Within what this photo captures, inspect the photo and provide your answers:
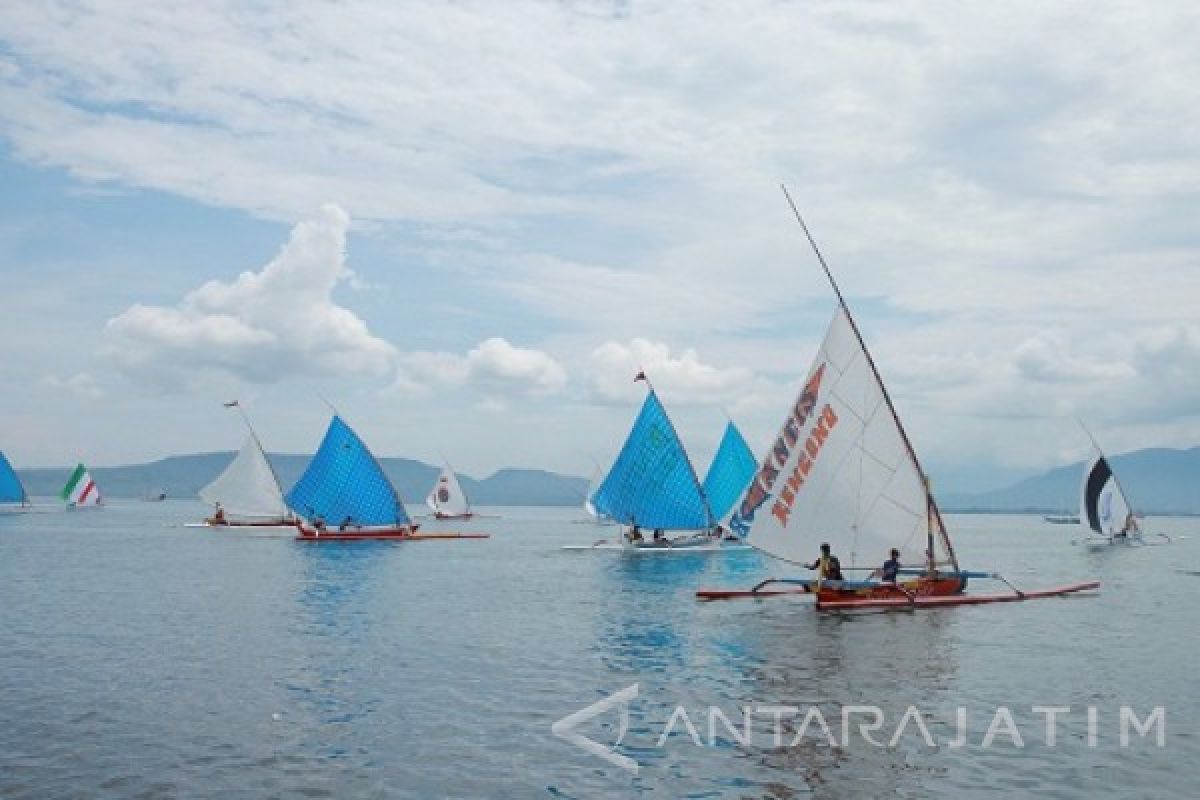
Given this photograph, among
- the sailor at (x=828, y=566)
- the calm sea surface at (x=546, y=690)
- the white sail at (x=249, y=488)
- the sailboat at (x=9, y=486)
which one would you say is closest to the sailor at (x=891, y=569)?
the sailor at (x=828, y=566)

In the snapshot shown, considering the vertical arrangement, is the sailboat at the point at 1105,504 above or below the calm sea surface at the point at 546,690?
above

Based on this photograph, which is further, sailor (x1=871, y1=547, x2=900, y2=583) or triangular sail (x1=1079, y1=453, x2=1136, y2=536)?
triangular sail (x1=1079, y1=453, x2=1136, y2=536)

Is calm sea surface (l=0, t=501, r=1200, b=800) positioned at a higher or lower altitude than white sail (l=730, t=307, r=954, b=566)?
lower

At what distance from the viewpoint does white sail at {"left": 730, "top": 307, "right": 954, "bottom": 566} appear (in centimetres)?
4125

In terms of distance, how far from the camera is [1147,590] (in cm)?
6153

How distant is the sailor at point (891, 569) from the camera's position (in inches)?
1635

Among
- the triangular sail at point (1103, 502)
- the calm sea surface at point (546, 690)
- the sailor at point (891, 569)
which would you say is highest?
the triangular sail at point (1103, 502)

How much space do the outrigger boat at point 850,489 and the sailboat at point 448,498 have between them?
12348cm

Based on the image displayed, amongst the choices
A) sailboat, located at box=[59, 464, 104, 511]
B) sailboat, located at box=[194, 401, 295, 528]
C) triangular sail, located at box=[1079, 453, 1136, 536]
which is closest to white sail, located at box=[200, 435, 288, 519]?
sailboat, located at box=[194, 401, 295, 528]

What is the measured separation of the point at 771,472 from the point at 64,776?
2939 cm

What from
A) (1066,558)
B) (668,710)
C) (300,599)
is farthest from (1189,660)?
(1066,558)

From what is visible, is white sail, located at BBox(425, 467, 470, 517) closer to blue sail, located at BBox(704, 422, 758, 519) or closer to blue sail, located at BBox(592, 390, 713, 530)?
blue sail, located at BBox(704, 422, 758, 519)

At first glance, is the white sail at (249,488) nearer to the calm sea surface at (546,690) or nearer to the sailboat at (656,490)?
the sailboat at (656,490)

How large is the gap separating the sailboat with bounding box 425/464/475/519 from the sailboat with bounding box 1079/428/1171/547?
3552 inches
